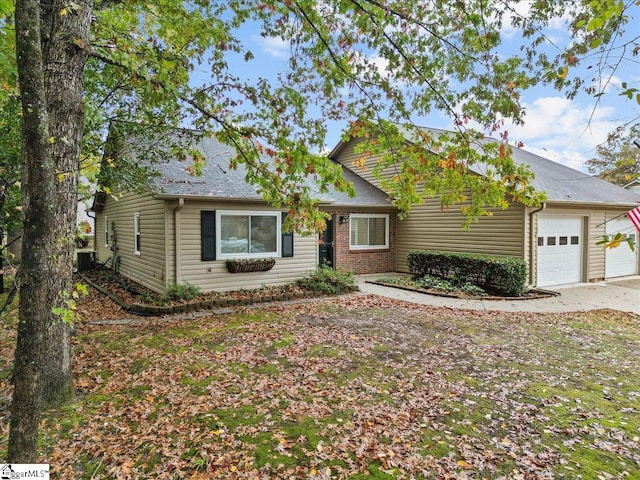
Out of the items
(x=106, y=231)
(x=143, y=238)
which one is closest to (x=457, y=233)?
(x=143, y=238)

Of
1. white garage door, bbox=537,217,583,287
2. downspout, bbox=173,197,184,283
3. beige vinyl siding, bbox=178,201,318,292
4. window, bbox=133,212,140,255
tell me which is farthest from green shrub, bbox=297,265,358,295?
white garage door, bbox=537,217,583,287

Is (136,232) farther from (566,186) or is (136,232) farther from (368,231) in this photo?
(566,186)

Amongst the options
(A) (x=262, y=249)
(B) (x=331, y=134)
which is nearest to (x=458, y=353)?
(B) (x=331, y=134)

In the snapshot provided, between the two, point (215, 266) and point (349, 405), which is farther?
point (215, 266)

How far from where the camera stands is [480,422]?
3533 mm

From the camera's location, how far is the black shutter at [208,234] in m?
9.09

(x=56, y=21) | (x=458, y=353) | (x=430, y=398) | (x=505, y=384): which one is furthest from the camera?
(x=458, y=353)

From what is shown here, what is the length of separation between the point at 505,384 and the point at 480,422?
1091 mm

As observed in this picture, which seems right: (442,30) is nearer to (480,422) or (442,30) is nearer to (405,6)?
(405,6)

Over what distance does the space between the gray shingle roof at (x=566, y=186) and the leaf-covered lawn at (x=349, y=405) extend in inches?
236

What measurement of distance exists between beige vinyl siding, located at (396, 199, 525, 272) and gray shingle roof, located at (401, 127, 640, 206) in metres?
1.30

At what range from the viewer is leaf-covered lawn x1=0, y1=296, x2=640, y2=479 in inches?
116

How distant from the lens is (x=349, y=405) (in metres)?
3.84

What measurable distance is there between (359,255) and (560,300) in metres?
6.26
